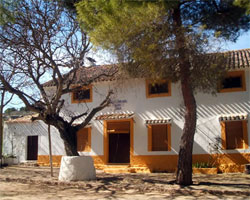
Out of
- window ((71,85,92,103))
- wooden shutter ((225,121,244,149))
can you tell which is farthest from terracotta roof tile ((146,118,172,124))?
window ((71,85,92,103))

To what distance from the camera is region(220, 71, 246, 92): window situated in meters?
14.7

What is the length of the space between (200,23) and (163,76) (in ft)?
7.74

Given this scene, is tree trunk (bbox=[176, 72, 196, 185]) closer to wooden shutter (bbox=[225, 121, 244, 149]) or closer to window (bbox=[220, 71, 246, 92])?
window (bbox=[220, 71, 246, 92])

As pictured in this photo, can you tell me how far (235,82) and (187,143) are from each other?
5.67 meters

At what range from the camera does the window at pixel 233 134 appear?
48.3 feet

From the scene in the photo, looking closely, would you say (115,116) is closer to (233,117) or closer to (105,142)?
(105,142)

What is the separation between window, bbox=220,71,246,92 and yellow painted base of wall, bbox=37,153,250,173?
121 inches

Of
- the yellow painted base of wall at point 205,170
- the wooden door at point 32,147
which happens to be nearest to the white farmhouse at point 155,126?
the yellow painted base of wall at point 205,170

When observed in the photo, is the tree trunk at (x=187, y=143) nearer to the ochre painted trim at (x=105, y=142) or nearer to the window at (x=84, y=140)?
the ochre painted trim at (x=105, y=142)

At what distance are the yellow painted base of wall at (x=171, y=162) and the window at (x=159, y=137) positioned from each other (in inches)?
19.0

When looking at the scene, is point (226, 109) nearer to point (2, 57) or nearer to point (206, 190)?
point (206, 190)

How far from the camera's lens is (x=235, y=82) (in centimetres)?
1500

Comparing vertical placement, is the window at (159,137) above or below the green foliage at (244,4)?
below

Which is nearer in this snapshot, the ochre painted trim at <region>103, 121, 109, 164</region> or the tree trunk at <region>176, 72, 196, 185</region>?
the tree trunk at <region>176, 72, 196, 185</region>
